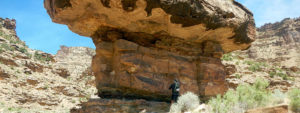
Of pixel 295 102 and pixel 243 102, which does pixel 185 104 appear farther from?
pixel 295 102

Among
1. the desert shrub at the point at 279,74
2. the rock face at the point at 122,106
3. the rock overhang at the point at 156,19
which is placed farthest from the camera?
the desert shrub at the point at 279,74

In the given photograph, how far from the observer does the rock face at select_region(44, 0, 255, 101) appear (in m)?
9.10

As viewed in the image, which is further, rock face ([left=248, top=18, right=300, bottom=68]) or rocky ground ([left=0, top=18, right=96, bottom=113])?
rock face ([left=248, top=18, right=300, bottom=68])

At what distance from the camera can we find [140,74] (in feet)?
31.8

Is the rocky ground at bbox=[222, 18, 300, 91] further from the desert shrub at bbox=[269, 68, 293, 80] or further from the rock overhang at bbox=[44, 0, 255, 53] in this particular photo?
the rock overhang at bbox=[44, 0, 255, 53]

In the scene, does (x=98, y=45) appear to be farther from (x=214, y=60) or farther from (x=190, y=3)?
(x=214, y=60)

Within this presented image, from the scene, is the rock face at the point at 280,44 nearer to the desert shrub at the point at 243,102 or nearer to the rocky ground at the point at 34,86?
the rocky ground at the point at 34,86

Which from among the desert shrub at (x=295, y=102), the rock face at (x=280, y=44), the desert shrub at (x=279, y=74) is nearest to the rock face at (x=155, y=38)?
the desert shrub at (x=295, y=102)

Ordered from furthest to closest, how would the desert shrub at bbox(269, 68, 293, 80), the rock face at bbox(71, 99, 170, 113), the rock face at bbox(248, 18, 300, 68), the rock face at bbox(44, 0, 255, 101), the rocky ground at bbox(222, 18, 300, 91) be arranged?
the rock face at bbox(248, 18, 300, 68) → the rocky ground at bbox(222, 18, 300, 91) → the desert shrub at bbox(269, 68, 293, 80) → the rock face at bbox(44, 0, 255, 101) → the rock face at bbox(71, 99, 170, 113)

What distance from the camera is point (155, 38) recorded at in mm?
10727

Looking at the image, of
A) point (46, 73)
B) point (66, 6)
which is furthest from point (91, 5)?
A: point (46, 73)

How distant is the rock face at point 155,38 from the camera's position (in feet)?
29.9

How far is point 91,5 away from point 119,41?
1753 mm

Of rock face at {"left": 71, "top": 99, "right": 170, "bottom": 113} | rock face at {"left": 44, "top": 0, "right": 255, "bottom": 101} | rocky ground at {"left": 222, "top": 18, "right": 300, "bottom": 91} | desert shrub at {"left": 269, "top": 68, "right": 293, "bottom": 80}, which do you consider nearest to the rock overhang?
rock face at {"left": 44, "top": 0, "right": 255, "bottom": 101}
